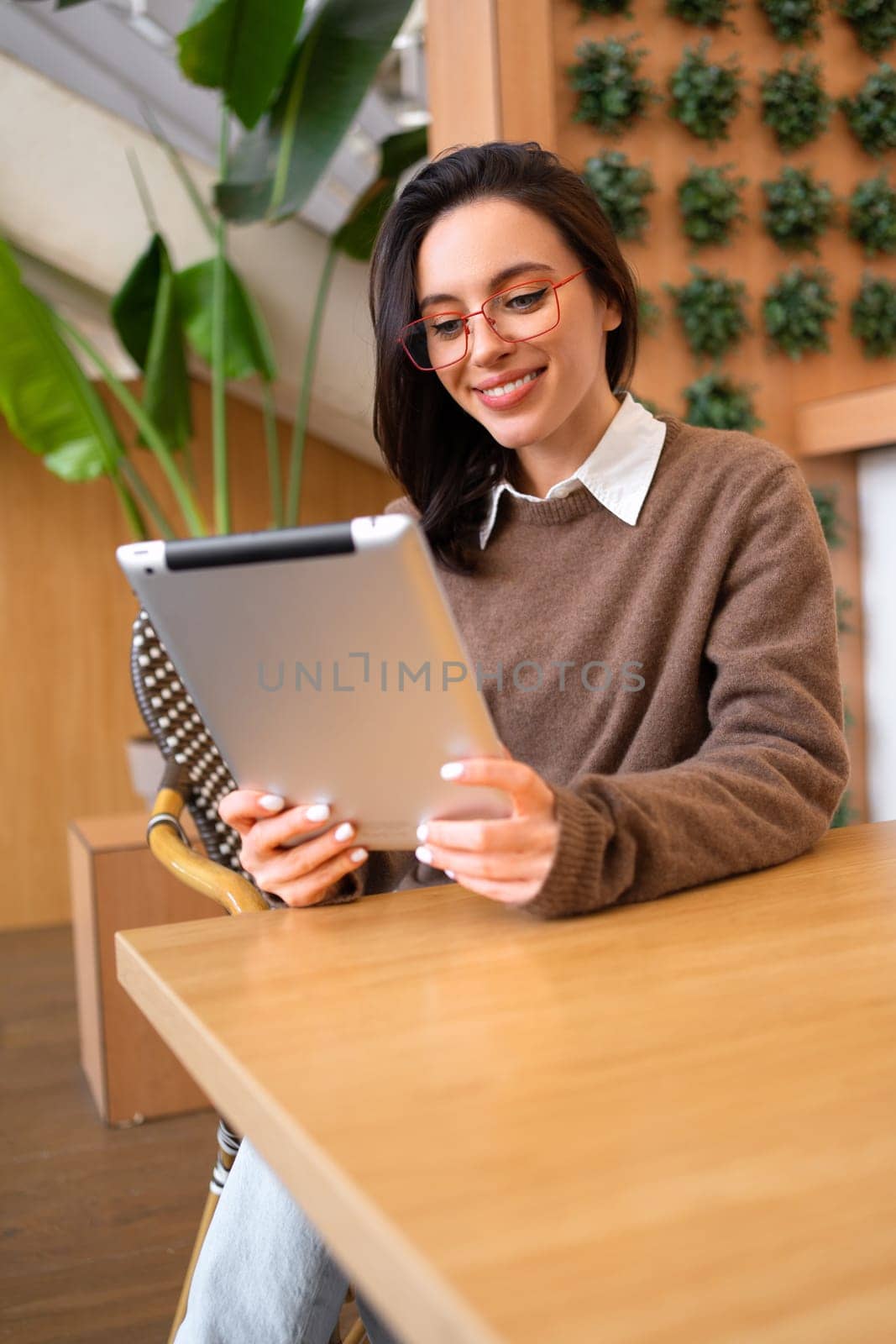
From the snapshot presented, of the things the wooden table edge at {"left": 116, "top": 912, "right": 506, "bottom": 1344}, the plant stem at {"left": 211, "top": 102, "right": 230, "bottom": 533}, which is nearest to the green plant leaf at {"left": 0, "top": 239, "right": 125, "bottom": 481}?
the plant stem at {"left": 211, "top": 102, "right": 230, "bottom": 533}

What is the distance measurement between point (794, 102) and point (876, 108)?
0.75ft

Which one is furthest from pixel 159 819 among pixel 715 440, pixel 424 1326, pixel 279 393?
pixel 279 393

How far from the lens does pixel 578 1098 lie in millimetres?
524

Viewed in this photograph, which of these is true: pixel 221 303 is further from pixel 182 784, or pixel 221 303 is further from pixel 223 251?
pixel 182 784

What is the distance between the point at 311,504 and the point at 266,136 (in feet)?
6.15

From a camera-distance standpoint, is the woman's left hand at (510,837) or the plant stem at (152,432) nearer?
the woman's left hand at (510,837)

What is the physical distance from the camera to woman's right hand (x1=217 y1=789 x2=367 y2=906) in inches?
35.0

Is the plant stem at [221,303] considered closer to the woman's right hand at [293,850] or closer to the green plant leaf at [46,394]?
the green plant leaf at [46,394]

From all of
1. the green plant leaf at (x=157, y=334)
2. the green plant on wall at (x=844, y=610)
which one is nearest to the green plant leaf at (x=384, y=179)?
the green plant leaf at (x=157, y=334)

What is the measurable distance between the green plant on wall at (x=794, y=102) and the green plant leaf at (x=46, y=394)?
1.70 metres

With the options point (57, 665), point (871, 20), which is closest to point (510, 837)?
point (871, 20)

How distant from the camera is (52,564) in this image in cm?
430

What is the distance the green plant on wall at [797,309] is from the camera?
9.46ft

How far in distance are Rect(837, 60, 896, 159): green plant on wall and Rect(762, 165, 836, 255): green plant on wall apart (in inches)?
6.7
